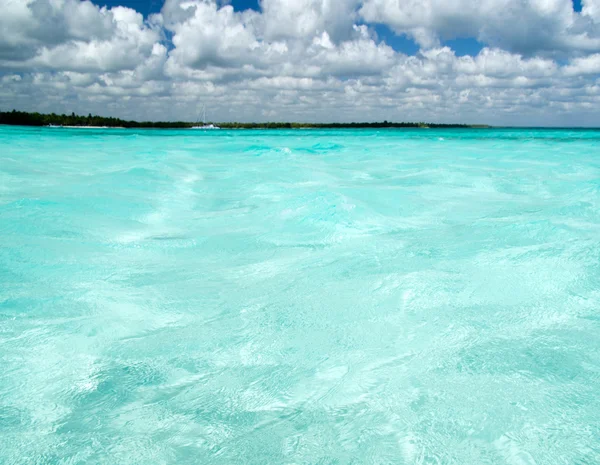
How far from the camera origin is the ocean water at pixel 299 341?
9.18 ft

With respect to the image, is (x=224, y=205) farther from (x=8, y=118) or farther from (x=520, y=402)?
(x=8, y=118)

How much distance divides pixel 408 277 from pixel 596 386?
248 cm

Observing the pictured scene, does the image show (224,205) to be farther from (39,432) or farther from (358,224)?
(39,432)

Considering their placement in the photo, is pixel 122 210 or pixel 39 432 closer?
pixel 39 432

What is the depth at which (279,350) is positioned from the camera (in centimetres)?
394

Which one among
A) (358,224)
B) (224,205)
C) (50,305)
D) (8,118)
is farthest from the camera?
(8,118)

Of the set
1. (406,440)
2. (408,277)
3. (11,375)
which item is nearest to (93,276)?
(11,375)

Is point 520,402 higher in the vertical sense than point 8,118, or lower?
lower

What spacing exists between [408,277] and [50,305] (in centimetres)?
415

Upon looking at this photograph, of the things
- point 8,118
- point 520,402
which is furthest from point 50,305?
point 8,118

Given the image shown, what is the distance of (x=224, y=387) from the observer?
337 centimetres

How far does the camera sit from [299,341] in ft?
13.5

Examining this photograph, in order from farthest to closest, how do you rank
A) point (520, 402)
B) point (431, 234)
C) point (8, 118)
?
point (8, 118) → point (431, 234) → point (520, 402)

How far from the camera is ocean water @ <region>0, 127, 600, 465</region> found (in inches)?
110
